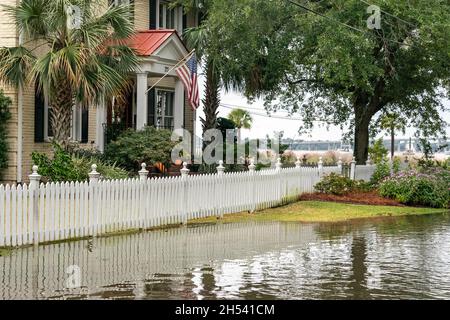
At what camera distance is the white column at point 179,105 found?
3042cm

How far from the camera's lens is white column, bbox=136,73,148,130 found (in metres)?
26.9

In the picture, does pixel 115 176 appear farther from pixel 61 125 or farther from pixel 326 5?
pixel 326 5

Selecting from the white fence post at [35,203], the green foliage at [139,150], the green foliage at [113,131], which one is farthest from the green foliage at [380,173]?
the white fence post at [35,203]

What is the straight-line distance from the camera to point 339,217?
2145 centimetres

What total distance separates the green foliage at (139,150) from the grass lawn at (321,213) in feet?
15.8

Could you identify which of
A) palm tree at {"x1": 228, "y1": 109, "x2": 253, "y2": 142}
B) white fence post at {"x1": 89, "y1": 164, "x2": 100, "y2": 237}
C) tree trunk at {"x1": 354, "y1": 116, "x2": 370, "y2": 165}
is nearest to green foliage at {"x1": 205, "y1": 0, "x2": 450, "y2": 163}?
tree trunk at {"x1": 354, "y1": 116, "x2": 370, "y2": 165}

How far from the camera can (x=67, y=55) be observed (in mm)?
20641

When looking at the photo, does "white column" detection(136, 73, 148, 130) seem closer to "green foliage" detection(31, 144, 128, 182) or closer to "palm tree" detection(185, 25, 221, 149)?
"palm tree" detection(185, 25, 221, 149)

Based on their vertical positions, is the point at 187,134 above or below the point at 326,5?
below

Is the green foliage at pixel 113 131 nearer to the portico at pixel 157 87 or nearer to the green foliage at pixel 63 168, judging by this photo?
the portico at pixel 157 87

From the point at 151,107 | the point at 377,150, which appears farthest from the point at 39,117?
the point at 377,150

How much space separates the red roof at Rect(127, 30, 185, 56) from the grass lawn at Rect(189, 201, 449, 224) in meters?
7.48

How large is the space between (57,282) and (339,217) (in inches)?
460
